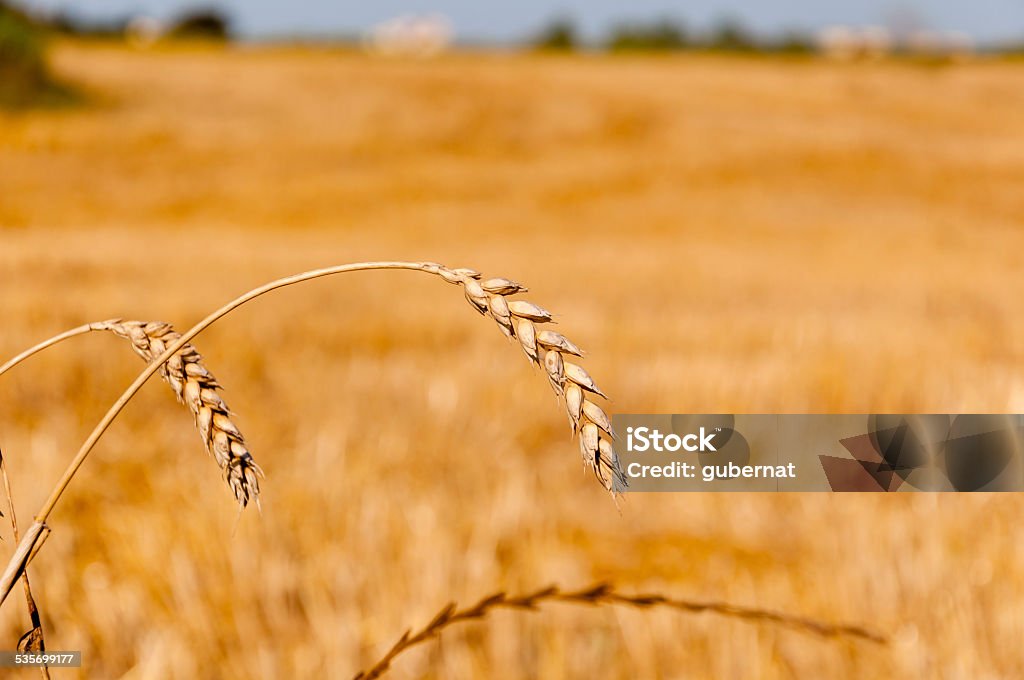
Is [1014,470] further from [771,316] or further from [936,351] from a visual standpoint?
[771,316]

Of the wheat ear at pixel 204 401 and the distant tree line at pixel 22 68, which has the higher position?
the distant tree line at pixel 22 68

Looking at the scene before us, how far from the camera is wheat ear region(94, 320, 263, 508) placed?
1.78 feet

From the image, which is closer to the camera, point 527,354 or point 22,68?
point 527,354

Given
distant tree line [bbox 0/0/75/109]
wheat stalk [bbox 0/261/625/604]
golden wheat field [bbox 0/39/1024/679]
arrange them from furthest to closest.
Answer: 1. distant tree line [bbox 0/0/75/109]
2. golden wheat field [bbox 0/39/1024/679]
3. wheat stalk [bbox 0/261/625/604]

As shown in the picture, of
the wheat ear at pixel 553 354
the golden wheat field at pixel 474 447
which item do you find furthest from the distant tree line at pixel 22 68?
the wheat ear at pixel 553 354

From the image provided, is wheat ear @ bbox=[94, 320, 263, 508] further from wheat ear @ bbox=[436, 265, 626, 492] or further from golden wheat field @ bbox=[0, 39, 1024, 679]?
golden wheat field @ bbox=[0, 39, 1024, 679]

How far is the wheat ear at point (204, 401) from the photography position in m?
0.54

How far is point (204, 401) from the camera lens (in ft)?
1.81

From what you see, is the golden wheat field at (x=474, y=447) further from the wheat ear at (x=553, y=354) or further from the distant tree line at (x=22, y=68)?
the distant tree line at (x=22, y=68)

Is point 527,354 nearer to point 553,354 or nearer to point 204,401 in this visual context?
point 553,354

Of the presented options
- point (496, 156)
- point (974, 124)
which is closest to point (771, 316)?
point (496, 156)

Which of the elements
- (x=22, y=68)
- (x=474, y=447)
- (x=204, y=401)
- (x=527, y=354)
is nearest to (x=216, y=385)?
(x=204, y=401)

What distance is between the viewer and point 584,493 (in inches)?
97.5

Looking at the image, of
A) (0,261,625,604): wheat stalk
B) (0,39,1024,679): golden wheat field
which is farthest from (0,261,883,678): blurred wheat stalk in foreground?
(0,39,1024,679): golden wheat field
